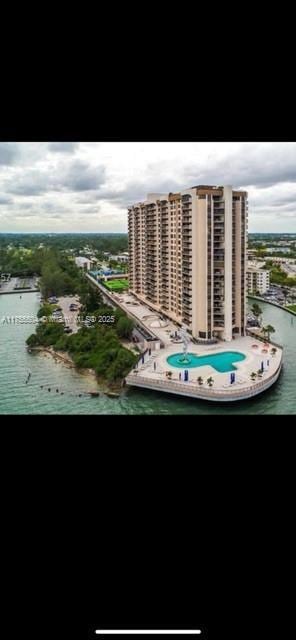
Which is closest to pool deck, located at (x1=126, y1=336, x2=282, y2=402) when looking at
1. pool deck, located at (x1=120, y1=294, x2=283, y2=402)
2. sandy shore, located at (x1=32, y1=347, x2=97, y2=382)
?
pool deck, located at (x1=120, y1=294, x2=283, y2=402)

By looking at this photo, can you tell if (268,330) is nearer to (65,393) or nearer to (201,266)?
(201,266)

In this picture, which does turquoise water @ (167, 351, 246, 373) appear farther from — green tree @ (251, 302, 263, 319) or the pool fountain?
green tree @ (251, 302, 263, 319)

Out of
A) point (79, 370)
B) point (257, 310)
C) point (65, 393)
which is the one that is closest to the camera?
point (65, 393)

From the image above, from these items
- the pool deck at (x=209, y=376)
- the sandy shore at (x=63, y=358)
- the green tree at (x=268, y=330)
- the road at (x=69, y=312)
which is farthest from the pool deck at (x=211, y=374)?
the road at (x=69, y=312)

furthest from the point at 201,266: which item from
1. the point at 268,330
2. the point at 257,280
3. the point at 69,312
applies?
the point at 69,312
